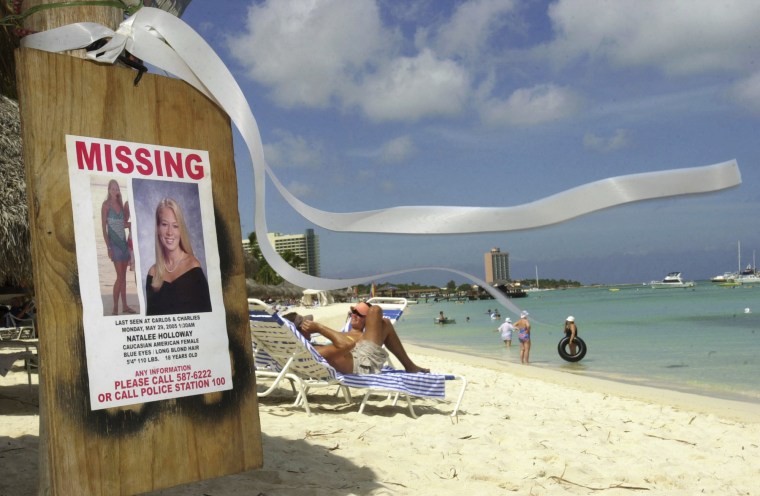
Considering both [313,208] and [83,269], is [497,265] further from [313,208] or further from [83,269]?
[83,269]

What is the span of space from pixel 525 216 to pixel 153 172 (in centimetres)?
97

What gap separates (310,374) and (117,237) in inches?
148

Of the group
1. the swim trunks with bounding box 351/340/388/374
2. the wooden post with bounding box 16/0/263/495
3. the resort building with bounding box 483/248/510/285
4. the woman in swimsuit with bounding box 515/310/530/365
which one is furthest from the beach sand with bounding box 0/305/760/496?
the woman in swimsuit with bounding box 515/310/530/365

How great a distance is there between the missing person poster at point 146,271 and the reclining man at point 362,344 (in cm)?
364

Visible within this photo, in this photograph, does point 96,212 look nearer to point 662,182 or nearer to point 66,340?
point 66,340

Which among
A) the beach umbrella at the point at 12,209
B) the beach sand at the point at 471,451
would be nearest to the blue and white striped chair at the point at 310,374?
the beach sand at the point at 471,451

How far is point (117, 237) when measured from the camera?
1514mm

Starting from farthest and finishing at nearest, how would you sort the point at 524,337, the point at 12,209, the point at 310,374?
the point at 524,337 < the point at 310,374 < the point at 12,209

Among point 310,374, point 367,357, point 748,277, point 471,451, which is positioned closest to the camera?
point 471,451

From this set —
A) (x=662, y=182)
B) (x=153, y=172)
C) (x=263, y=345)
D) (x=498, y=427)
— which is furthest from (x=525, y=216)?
(x=263, y=345)

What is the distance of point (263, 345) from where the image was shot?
5141 mm

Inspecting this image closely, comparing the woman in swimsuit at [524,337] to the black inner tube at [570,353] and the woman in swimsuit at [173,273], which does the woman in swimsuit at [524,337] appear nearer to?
the black inner tube at [570,353]

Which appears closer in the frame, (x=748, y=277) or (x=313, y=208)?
(x=313, y=208)

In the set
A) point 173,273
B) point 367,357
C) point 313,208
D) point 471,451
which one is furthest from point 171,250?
point 367,357
